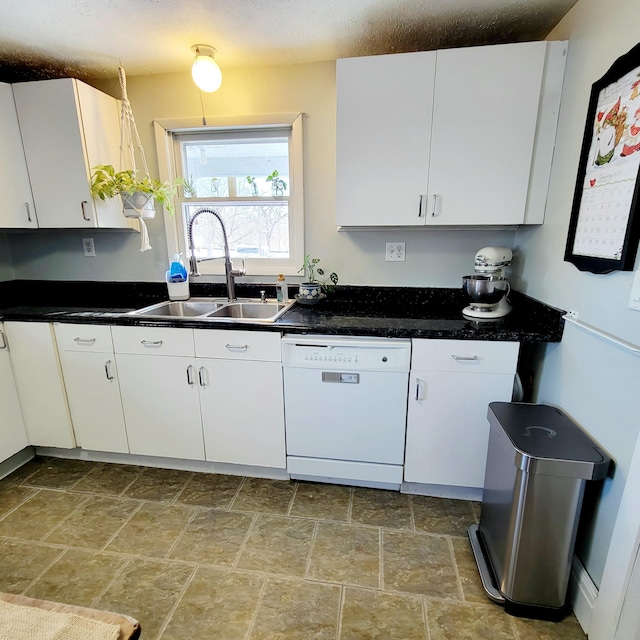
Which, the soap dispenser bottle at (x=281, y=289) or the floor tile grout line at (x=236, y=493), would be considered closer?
the floor tile grout line at (x=236, y=493)

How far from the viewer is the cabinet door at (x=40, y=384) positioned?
1.94 meters

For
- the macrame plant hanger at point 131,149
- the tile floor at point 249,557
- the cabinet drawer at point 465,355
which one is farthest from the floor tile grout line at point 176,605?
the macrame plant hanger at point 131,149

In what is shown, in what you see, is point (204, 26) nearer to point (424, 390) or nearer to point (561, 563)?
point (424, 390)

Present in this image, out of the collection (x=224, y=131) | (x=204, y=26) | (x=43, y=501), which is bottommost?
(x=43, y=501)

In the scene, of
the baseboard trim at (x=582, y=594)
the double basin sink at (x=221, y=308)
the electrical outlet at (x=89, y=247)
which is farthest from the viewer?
the electrical outlet at (x=89, y=247)

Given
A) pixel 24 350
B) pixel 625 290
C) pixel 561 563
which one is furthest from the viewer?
pixel 24 350

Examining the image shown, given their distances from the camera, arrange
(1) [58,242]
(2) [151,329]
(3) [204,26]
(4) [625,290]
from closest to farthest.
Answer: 1. (4) [625,290]
2. (3) [204,26]
3. (2) [151,329]
4. (1) [58,242]

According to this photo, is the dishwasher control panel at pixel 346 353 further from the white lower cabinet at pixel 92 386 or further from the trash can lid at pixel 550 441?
the white lower cabinet at pixel 92 386

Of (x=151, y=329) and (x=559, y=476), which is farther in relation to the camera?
(x=151, y=329)

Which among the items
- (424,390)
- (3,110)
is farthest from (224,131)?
(424,390)

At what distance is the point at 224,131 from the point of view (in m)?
2.19

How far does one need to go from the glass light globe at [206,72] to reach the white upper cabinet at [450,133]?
25.7 inches

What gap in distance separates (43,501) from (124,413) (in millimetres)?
568

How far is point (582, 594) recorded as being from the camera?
1229 millimetres
